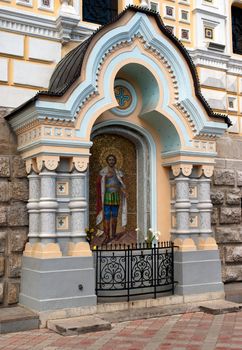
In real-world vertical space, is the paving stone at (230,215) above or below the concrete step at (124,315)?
above

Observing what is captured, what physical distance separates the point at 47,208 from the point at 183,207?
108 inches

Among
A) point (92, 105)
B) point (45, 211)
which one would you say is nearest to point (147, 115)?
point (92, 105)

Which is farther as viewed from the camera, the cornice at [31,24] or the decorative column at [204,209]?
the decorative column at [204,209]

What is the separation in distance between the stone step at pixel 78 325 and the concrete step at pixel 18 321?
248 mm

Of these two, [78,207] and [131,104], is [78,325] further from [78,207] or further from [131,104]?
[131,104]

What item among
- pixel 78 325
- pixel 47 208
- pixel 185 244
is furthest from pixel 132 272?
pixel 47 208

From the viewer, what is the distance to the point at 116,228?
31.8 feet

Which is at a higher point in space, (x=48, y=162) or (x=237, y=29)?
(x=237, y=29)

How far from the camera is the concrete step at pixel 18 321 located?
738 cm

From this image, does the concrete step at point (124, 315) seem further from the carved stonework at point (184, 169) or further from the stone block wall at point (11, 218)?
the carved stonework at point (184, 169)

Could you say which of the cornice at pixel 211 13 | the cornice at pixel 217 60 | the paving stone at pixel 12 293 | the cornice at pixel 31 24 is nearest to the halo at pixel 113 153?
the cornice at pixel 31 24

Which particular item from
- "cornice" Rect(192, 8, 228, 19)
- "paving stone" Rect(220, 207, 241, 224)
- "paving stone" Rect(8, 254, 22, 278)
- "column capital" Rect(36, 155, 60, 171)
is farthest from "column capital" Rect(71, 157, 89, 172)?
"cornice" Rect(192, 8, 228, 19)

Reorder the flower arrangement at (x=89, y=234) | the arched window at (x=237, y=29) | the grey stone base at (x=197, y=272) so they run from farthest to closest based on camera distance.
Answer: the arched window at (x=237, y=29) → the grey stone base at (x=197, y=272) → the flower arrangement at (x=89, y=234)

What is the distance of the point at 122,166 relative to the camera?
32.6 ft
